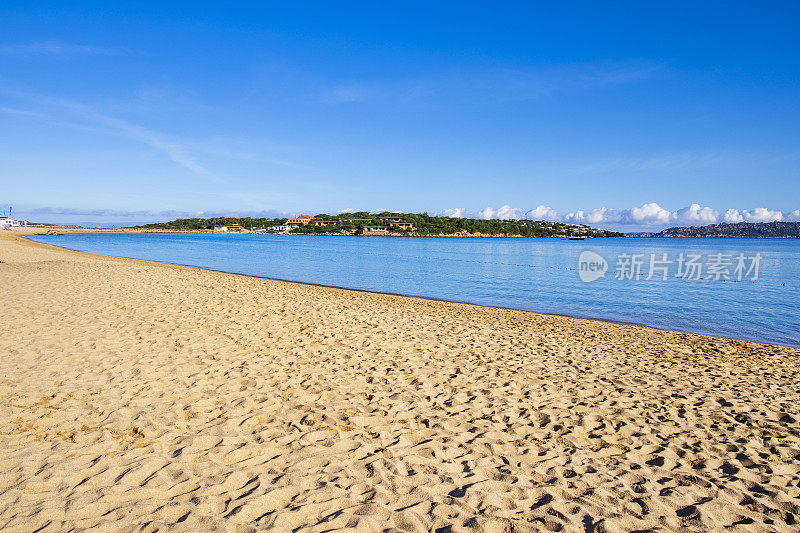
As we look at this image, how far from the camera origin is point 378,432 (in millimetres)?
5344

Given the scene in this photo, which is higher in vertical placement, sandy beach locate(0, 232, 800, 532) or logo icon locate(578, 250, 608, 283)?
sandy beach locate(0, 232, 800, 532)

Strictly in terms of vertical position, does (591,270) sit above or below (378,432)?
below

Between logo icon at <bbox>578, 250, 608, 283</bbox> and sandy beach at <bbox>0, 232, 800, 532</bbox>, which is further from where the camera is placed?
logo icon at <bbox>578, 250, 608, 283</bbox>

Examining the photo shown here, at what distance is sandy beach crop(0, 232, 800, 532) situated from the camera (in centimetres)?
377

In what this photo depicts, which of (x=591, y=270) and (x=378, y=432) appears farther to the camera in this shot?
(x=591, y=270)

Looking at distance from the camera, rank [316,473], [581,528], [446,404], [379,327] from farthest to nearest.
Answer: [379,327]
[446,404]
[316,473]
[581,528]

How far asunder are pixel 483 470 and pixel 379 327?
24.0ft

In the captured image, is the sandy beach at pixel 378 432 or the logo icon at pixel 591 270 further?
the logo icon at pixel 591 270

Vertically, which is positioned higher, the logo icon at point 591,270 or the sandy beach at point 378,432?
the sandy beach at point 378,432

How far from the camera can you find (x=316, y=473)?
14.2 feet

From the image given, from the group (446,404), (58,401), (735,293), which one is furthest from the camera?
(735,293)

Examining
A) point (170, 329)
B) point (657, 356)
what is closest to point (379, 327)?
point (170, 329)

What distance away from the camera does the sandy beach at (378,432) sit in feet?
12.4

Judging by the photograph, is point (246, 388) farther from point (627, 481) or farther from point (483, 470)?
point (627, 481)
